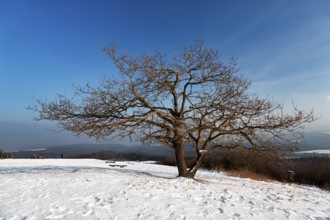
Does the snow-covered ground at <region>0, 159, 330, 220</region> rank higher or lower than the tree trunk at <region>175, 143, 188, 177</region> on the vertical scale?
lower

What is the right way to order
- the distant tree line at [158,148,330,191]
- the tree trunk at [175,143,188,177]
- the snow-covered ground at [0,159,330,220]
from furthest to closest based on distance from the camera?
the distant tree line at [158,148,330,191] < the tree trunk at [175,143,188,177] < the snow-covered ground at [0,159,330,220]

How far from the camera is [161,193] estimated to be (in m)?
9.00

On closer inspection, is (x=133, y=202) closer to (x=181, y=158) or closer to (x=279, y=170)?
(x=181, y=158)

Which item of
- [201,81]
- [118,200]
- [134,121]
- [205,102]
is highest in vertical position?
[201,81]

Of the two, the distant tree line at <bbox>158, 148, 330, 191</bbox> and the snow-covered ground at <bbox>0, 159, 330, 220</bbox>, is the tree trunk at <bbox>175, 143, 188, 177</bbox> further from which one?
the distant tree line at <bbox>158, 148, 330, 191</bbox>

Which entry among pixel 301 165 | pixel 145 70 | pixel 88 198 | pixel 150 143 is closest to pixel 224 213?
pixel 88 198

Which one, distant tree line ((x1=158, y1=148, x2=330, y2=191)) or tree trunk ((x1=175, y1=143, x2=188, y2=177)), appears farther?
distant tree line ((x1=158, y1=148, x2=330, y2=191))

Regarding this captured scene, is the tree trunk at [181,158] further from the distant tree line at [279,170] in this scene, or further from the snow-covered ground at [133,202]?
the distant tree line at [279,170]

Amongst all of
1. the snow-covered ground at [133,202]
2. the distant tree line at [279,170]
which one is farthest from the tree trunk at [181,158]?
the distant tree line at [279,170]

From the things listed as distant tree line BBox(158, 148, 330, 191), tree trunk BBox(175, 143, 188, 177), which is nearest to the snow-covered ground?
tree trunk BBox(175, 143, 188, 177)

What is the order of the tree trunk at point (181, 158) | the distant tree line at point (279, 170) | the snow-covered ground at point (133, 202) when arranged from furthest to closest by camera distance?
the distant tree line at point (279, 170), the tree trunk at point (181, 158), the snow-covered ground at point (133, 202)

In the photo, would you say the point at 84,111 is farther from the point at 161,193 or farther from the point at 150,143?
the point at 161,193

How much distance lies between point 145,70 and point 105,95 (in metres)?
2.15

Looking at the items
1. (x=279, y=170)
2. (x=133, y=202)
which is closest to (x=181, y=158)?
(x=133, y=202)
